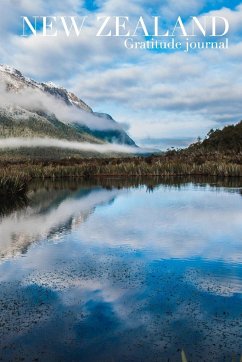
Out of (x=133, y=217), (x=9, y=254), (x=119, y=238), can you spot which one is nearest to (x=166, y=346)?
(x=9, y=254)

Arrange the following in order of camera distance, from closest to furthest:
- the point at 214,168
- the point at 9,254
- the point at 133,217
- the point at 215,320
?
1. the point at 215,320
2. the point at 9,254
3. the point at 133,217
4. the point at 214,168

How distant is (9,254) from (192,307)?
754 cm

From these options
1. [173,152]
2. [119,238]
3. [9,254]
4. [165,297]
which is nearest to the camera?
[165,297]

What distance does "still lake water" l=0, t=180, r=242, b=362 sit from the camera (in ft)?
28.1

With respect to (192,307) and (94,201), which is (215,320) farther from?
(94,201)

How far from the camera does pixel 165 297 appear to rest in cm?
1112

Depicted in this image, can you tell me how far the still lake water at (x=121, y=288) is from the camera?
8570mm

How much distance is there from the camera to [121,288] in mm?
11852

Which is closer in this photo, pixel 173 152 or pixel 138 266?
pixel 138 266

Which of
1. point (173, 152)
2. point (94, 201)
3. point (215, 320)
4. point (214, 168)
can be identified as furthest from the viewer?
point (173, 152)

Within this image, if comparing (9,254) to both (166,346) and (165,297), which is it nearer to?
(165,297)

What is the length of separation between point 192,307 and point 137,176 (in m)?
52.4

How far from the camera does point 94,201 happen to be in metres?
33.6

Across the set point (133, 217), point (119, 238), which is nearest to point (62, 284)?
point (119, 238)
